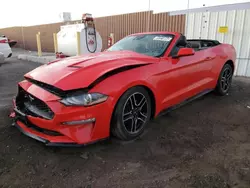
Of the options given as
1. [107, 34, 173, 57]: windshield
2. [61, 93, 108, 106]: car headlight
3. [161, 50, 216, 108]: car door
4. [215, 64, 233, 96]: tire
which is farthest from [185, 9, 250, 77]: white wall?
[61, 93, 108, 106]: car headlight

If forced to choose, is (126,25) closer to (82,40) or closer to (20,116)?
(82,40)

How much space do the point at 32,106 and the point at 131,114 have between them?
123 centimetres

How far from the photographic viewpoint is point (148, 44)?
3555 millimetres

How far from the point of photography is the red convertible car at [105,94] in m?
2.30

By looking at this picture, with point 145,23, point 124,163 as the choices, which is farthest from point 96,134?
point 145,23

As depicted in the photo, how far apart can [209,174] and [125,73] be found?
1.44m

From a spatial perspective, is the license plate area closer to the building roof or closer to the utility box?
the utility box

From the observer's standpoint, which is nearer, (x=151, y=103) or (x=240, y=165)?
(x=240, y=165)

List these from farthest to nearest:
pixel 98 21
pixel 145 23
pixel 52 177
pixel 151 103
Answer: pixel 98 21
pixel 145 23
pixel 151 103
pixel 52 177

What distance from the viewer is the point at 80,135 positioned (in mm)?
2318

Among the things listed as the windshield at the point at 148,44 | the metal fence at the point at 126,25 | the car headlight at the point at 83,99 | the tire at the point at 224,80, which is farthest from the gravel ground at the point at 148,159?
the metal fence at the point at 126,25

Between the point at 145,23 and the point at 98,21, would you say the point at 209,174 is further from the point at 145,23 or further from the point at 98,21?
the point at 98,21

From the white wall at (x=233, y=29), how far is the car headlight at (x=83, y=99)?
5957 mm

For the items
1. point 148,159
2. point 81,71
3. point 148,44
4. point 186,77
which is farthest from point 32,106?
point 186,77
